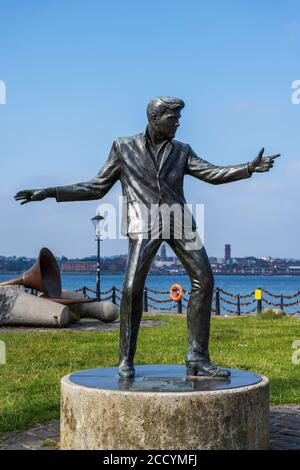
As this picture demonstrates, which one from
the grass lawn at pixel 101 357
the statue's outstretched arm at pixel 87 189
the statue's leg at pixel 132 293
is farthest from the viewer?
the grass lawn at pixel 101 357

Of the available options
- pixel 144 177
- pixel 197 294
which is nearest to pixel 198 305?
pixel 197 294

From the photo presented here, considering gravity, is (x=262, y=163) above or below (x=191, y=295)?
above

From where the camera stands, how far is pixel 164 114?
509 centimetres

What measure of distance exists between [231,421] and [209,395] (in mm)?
254

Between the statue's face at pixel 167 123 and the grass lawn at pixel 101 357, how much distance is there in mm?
2798

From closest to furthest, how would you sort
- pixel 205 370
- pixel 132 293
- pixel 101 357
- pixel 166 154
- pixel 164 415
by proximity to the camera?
pixel 164 415 → pixel 132 293 → pixel 205 370 → pixel 166 154 → pixel 101 357

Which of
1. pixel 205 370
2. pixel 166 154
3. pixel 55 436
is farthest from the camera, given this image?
pixel 55 436

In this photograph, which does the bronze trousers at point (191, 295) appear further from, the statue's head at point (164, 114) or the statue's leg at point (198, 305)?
the statue's head at point (164, 114)

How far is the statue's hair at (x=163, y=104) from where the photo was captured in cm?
506

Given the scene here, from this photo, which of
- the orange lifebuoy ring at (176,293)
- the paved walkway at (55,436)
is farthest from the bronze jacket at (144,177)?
the orange lifebuoy ring at (176,293)

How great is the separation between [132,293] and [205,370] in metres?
0.80

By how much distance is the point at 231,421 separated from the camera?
4.43 metres

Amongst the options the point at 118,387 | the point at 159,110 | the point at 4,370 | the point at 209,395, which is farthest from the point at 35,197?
the point at 4,370

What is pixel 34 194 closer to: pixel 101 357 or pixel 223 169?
pixel 223 169
